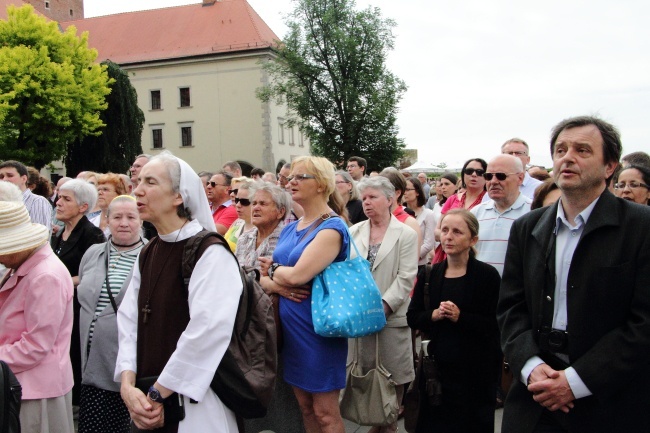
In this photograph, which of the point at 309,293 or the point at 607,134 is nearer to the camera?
the point at 607,134

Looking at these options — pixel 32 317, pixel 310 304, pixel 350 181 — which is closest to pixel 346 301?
pixel 310 304

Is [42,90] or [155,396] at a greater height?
[42,90]

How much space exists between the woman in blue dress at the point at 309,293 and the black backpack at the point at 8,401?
1694mm

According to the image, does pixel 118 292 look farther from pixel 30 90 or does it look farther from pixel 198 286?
pixel 30 90

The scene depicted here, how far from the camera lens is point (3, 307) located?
11.3ft

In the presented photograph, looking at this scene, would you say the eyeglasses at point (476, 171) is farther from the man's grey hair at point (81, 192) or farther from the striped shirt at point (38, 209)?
the striped shirt at point (38, 209)

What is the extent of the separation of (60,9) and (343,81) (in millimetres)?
38356

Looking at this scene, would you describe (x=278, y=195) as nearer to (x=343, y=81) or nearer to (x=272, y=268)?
(x=272, y=268)

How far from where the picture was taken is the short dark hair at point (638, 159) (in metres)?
5.45

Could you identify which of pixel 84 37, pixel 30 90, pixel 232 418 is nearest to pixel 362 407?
pixel 232 418

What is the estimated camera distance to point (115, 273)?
4270 millimetres

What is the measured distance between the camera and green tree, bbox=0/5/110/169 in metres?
35.4

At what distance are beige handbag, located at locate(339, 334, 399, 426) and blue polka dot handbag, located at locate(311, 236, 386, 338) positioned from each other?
653mm

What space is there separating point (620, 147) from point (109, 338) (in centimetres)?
344
